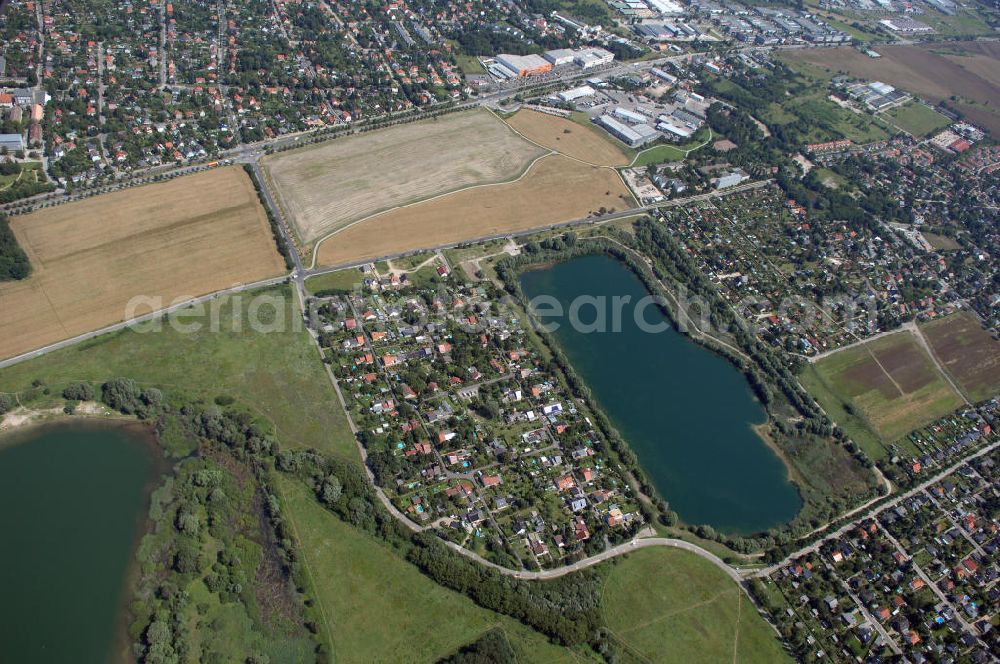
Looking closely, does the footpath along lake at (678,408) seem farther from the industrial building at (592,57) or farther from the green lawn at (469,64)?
the industrial building at (592,57)

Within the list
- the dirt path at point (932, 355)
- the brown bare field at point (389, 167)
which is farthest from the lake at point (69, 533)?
the dirt path at point (932, 355)

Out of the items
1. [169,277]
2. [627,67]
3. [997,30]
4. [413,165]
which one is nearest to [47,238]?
[169,277]

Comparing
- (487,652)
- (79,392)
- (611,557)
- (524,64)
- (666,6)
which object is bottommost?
(611,557)

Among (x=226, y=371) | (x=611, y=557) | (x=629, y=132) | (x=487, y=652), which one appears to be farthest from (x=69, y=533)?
(x=629, y=132)

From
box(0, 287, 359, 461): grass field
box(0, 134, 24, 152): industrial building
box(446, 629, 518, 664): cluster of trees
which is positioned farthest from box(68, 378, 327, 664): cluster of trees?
box(0, 134, 24, 152): industrial building

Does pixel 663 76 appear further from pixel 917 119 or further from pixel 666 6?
pixel 917 119

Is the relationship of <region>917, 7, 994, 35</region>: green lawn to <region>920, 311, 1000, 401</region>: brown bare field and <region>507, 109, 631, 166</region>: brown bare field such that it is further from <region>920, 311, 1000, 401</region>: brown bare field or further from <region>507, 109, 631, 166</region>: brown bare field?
<region>920, 311, 1000, 401</region>: brown bare field

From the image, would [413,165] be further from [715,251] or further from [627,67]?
[627,67]
